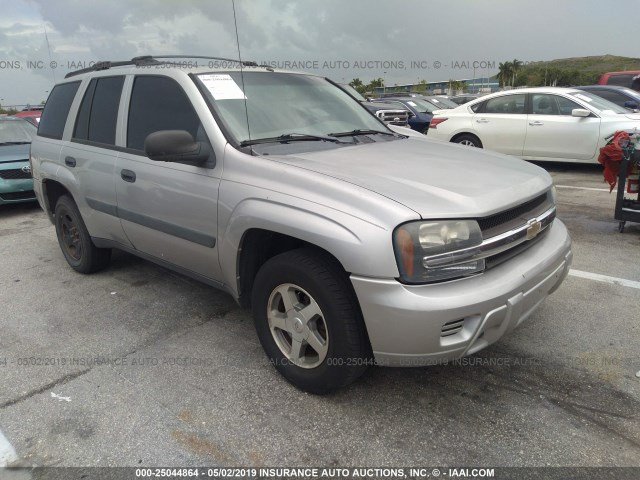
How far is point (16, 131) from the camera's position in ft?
29.0

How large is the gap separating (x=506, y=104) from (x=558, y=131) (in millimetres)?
1192

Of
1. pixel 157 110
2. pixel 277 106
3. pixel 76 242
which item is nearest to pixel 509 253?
pixel 277 106

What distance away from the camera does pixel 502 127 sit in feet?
30.9

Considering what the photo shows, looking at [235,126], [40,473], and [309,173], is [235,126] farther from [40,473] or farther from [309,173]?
[40,473]

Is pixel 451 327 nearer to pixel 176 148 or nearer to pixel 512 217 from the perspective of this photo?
pixel 512 217

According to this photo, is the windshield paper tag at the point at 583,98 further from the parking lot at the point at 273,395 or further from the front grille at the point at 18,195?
the front grille at the point at 18,195

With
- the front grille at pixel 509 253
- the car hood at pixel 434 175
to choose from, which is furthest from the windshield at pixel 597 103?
the front grille at pixel 509 253

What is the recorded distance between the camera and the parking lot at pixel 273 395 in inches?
92.4

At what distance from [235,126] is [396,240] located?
1.38 m

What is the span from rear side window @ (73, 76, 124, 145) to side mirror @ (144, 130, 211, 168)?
118 centimetres

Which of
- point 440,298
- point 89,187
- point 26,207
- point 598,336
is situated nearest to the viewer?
point 440,298

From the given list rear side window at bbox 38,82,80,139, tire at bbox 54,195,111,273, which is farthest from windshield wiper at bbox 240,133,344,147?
rear side window at bbox 38,82,80,139

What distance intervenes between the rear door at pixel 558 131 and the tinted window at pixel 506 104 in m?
0.23

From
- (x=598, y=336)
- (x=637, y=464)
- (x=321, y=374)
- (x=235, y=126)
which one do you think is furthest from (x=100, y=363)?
(x=598, y=336)
